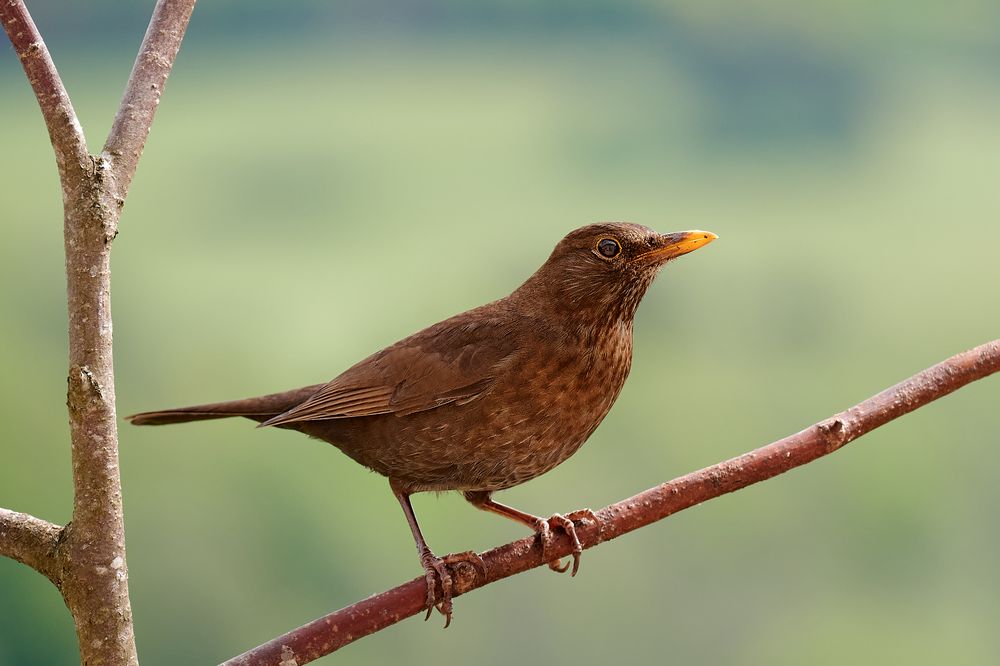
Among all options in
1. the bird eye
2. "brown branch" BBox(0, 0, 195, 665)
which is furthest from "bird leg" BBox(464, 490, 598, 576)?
"brown branch" BBox(0, 0, 195, 665)

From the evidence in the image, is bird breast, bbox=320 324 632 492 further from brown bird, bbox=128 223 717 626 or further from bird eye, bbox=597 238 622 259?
bird eye, bbox=597 238 622 259

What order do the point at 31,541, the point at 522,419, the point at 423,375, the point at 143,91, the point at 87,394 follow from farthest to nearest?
the point at 423,375
the point at 522,419
the point at 143,91
the point at 31,541
the point at 87,394

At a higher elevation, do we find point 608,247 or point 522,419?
point 608,247

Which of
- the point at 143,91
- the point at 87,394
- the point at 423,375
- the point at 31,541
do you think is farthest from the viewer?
the point at 423,375

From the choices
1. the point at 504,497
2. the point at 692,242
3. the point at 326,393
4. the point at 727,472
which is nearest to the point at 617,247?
the point at 692,242

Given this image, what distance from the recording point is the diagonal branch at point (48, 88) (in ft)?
7.30

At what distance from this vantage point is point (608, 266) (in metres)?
2.71

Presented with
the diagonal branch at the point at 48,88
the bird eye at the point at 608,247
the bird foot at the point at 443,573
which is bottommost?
the bird foot at the point at 443,573

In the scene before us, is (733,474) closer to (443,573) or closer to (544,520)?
(544,520)

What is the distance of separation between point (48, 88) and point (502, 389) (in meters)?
1.22

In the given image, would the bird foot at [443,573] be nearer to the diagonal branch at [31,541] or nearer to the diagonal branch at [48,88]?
the diagonal branch at [31,541]

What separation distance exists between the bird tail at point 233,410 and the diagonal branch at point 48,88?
71 centimetres

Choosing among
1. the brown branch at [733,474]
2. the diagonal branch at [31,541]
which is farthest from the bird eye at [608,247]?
the diagonal branch at [31,541]

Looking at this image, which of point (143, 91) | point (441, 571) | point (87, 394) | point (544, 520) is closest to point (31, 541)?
point (87, 394)
